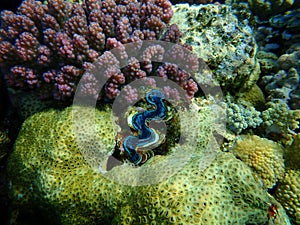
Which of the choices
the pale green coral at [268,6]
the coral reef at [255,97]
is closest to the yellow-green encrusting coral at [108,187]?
the coral reef at [255,97]

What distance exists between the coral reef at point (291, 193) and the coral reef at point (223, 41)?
1357 mm

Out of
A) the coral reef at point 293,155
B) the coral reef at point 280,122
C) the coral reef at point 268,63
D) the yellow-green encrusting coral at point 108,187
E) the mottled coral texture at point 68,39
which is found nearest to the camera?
the yellow-green encrusting coral at point 108,187

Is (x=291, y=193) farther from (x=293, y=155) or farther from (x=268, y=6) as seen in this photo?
(x=268, y=6)

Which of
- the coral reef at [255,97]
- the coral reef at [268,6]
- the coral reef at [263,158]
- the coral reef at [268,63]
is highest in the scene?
the coral reef at [268,6]

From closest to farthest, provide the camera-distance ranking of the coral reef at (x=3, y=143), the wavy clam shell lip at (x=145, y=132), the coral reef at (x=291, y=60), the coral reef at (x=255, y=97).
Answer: the wavy clam shell lip at (x=145, y=132)
the coral reef at (x=3, y=143)
the coral reef at (x=255, y=97)
the coral reef at (x=291, y=60)

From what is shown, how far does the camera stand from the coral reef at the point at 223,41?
310cm

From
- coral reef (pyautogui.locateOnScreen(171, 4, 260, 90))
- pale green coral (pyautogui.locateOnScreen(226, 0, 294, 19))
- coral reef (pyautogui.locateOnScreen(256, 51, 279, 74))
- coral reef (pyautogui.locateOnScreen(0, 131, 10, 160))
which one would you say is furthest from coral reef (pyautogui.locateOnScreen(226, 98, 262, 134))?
coral reef (pyautogui.locateOnScreen(0, 131, 10, 160))

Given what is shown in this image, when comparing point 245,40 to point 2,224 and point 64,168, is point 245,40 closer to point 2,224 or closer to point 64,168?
point 64,168

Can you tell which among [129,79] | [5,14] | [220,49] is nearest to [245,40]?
[220,49]

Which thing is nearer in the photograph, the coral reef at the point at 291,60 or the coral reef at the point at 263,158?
the coral reef at the point at 263,158

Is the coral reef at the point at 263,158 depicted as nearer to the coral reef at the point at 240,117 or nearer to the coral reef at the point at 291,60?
the coral reef at the point at 240,117

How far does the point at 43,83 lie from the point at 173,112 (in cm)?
170

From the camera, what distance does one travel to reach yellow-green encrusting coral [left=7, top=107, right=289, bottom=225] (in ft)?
6.88

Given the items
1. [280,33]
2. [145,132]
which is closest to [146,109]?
[145,132]
